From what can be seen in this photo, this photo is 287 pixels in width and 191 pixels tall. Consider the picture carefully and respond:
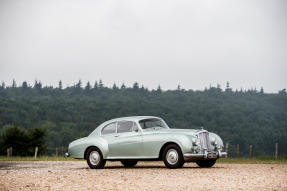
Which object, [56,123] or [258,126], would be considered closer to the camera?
[258,126]

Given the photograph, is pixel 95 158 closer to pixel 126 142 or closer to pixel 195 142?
pixel 126 142

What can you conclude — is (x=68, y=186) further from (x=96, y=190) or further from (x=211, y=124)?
(x=211, y=124)

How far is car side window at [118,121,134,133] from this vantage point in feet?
52.7

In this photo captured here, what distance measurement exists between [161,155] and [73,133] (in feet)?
513

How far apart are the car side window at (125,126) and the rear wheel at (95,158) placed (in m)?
1.08

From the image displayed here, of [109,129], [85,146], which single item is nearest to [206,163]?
[109,129]

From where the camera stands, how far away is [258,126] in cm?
17650

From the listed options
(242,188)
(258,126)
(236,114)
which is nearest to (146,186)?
(242,188)

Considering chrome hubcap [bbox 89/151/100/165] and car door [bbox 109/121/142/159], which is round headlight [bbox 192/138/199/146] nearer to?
car door [bbox 109/121/142/159]

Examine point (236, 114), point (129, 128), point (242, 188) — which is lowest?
point (242, 188)

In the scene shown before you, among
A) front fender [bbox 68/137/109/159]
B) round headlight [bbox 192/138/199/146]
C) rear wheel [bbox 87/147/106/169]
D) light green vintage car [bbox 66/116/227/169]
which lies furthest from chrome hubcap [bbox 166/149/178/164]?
rear wheel [bbox 87/147/106/169]

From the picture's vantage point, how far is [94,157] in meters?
16.2

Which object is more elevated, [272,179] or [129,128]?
[129,128]

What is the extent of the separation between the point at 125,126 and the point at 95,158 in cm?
154
